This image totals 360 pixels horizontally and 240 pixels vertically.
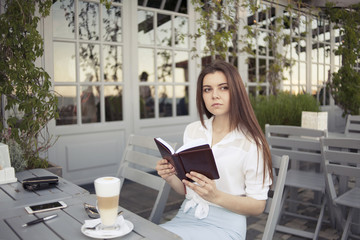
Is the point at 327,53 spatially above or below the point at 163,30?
above

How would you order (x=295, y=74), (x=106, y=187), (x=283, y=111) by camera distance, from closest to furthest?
(x=106, y=187), (x=283, y=111), (x=295, y=74)

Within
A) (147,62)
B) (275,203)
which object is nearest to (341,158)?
(275,203)

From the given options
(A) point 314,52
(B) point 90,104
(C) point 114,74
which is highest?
(A) point 314,52

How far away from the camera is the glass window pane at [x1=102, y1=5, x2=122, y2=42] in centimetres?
378

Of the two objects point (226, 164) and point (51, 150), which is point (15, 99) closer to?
point (51, 150)

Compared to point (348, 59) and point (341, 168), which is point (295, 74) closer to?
point (348, 59)

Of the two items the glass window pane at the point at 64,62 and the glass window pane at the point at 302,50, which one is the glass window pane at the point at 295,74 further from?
the glass window pane at the point at 64,62

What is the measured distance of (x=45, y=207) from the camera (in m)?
1.26

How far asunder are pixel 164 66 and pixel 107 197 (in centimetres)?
343

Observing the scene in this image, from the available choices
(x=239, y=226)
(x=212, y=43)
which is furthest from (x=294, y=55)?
(x=239, y=226)

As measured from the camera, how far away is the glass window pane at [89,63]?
3635mm

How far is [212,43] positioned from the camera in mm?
4461

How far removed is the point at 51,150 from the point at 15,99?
2.91ft

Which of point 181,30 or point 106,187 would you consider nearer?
point 106,187
